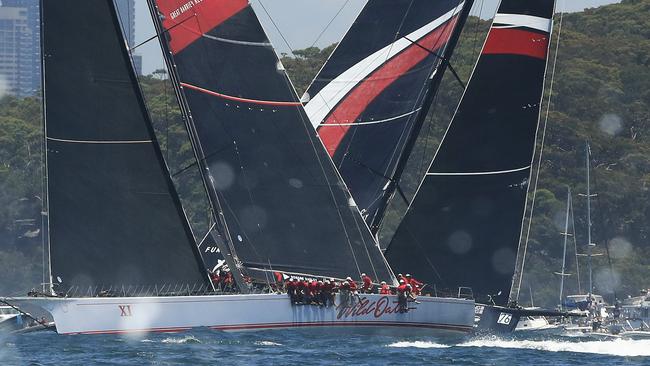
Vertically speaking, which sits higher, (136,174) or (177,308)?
(136,174)

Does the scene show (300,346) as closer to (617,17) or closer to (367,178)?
(367,178)

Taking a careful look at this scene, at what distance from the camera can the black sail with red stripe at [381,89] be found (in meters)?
35.7

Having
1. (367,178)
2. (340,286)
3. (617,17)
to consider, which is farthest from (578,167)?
(340,286)

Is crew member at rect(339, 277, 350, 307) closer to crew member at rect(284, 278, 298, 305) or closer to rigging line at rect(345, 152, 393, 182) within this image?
crew member at rect(284, 278, 298, 305)

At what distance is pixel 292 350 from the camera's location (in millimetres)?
27656

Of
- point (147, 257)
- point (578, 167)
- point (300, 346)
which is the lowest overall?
point (300, 346)

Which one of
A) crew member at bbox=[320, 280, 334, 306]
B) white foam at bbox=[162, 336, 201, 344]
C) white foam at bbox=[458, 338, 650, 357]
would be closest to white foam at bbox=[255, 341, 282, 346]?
white foam at bbox=[162, 336, 201, 344]

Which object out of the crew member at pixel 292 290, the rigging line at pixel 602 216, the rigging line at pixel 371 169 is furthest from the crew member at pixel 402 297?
the rigging line at pixel 602 216

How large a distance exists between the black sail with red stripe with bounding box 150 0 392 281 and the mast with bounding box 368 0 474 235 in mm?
2680

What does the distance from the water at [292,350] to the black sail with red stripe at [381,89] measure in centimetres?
505

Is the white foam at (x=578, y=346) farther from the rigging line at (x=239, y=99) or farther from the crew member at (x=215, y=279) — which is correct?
the rigging line at (x=239, y=99)

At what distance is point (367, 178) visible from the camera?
36031 millimetres

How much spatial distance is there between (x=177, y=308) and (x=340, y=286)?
3.44 m

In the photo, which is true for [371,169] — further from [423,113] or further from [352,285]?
[352,285]
